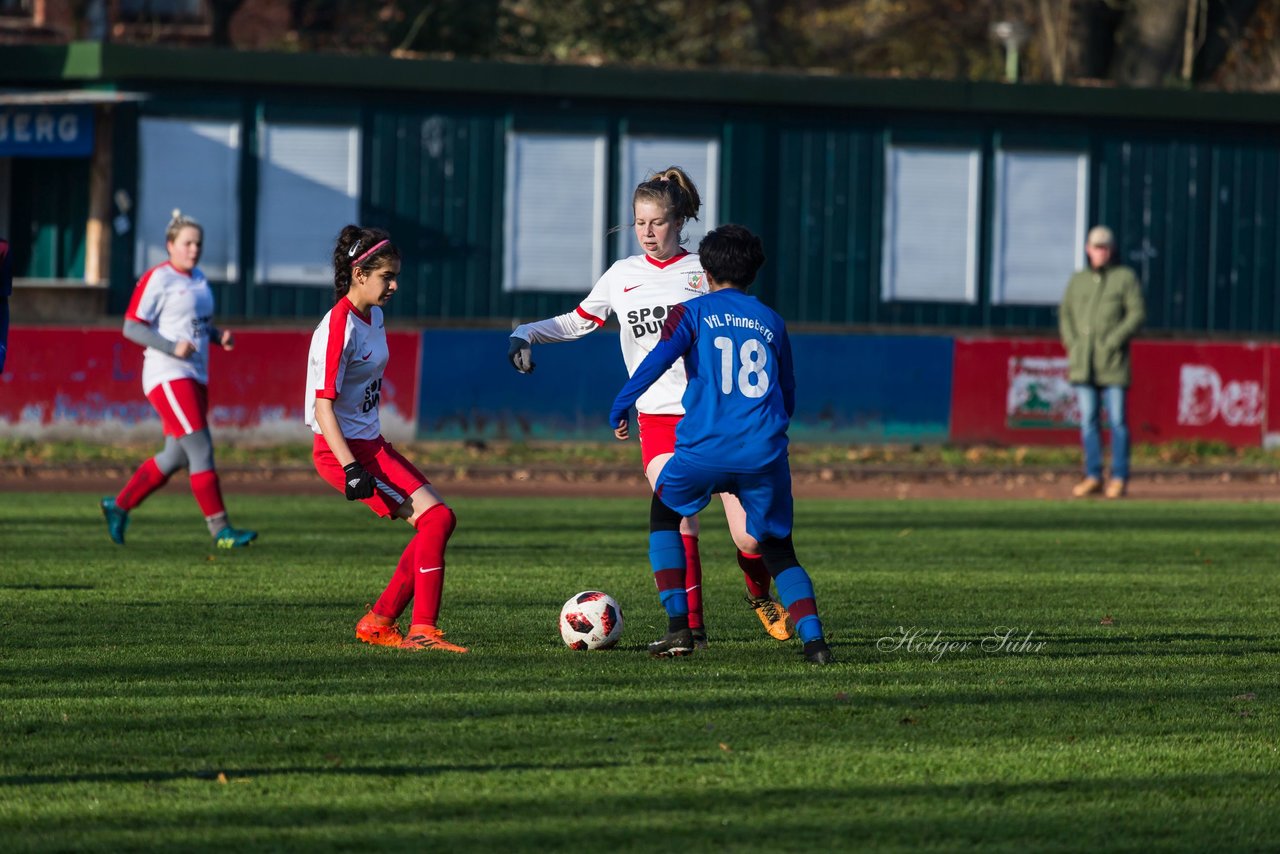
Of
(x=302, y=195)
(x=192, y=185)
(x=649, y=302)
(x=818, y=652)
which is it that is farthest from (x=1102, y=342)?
(x=192, y=185)

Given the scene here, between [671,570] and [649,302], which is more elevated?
[649,302]

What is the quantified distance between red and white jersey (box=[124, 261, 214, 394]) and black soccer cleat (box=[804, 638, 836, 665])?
5.72m

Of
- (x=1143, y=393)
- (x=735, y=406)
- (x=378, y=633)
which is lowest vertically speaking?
(x=378, y=633)

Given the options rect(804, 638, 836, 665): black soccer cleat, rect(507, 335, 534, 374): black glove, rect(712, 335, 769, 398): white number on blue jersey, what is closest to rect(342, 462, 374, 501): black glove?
rect(507, 335, 534, 374): black glove

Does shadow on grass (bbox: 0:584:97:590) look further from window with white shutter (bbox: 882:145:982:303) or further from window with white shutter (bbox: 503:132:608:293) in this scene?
window with white shutter (bbox: 882:145:982:303)

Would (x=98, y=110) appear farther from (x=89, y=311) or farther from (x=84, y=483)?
(x=84, y=483)

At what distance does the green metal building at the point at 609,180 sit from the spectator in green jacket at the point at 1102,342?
6868mm

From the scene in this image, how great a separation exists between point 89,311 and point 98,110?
226cm

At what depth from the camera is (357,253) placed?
798 cm

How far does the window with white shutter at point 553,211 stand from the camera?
77.8ft

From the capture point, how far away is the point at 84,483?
17766 mm

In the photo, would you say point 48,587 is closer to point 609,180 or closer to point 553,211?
point 553,211

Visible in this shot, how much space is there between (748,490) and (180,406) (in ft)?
18.6

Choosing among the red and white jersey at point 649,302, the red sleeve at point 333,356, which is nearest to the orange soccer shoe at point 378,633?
the red sleeve at point 333,356
